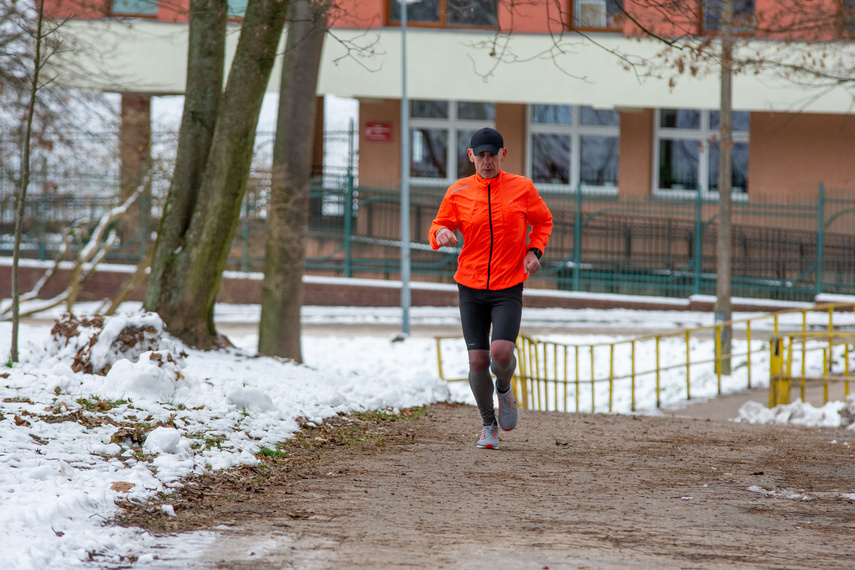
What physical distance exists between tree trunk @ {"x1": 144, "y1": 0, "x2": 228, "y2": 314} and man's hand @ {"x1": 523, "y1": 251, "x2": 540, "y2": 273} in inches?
176

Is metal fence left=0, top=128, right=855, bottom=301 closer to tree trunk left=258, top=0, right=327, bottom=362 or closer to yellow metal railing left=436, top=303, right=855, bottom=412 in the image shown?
yellow metal railing left=436, top=303, right=855, bottom=412

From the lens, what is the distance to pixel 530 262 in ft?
19.2

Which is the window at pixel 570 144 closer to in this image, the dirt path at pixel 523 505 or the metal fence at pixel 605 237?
the metal fence at pixel 605 237

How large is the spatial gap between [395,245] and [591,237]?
4327 mm

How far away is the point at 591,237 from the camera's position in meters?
21.9

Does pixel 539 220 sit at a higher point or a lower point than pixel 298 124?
lower

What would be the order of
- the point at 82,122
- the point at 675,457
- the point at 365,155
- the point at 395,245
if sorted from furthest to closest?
the point at 365,155, the point at 395,245, the point at 82,122, the point at 675,457

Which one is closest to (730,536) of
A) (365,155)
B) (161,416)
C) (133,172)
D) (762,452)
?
(762,452)

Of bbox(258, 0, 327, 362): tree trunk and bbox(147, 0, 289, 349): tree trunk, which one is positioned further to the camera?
bbox(258, 0, 327, 362): tree trunk

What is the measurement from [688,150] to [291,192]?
1372cm

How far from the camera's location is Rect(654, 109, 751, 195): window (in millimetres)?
23641

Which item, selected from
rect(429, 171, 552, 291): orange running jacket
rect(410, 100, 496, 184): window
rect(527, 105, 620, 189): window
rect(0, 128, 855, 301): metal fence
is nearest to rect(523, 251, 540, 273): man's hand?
rect(429, 171, 552, 291): orange running jacket

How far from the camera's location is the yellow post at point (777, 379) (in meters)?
12.1

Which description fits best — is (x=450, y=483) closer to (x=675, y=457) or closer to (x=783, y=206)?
(x=675, y=457)
